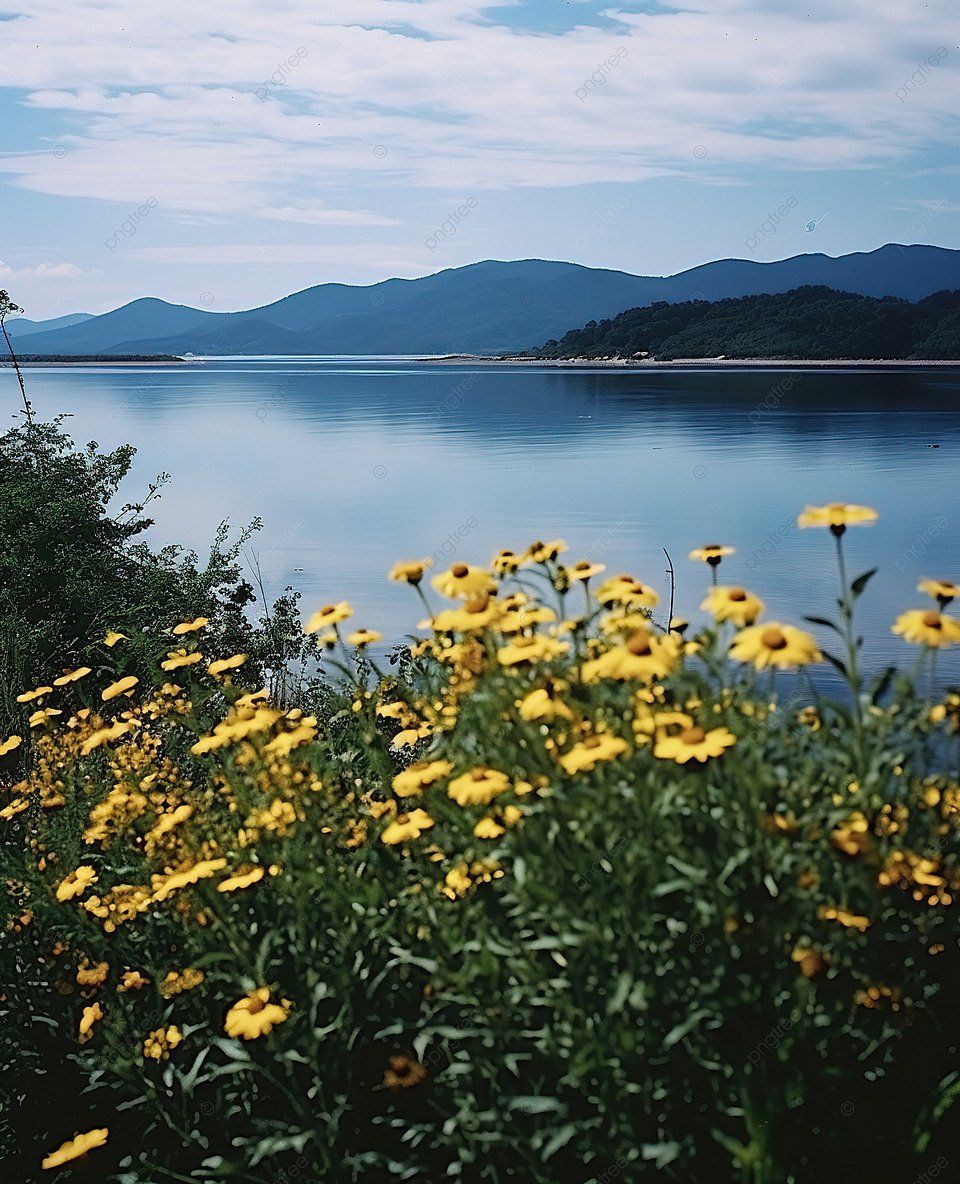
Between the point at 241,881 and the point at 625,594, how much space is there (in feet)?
4.05

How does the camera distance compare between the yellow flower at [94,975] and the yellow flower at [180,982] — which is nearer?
the yellow flower at [180,982]

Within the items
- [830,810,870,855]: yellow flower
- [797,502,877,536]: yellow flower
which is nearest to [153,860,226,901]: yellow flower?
[830,810,870,855]: yellow flower

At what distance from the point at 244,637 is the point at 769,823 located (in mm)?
6756

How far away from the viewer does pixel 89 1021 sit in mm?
3336

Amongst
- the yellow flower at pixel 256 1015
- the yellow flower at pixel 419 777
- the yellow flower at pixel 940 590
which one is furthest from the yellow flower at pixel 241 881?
the yellow flower at pixel 940 590

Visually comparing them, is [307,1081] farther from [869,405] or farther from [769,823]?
[869,405]

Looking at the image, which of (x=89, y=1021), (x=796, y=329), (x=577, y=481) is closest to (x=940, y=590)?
(x=89, y=1021)

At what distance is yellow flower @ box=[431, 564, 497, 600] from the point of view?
322 cm

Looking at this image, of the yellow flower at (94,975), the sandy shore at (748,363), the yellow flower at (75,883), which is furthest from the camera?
the sandy shore at (748,363)

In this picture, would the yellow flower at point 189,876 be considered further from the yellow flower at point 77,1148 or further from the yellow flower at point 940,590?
the yellow flower at point 940,590

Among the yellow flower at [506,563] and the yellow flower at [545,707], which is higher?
the yellow flower at [506,563]

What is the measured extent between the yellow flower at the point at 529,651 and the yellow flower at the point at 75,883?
4.93ft

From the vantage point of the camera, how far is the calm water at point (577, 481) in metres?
15.6

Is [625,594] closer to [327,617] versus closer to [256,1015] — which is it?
[327,617]
